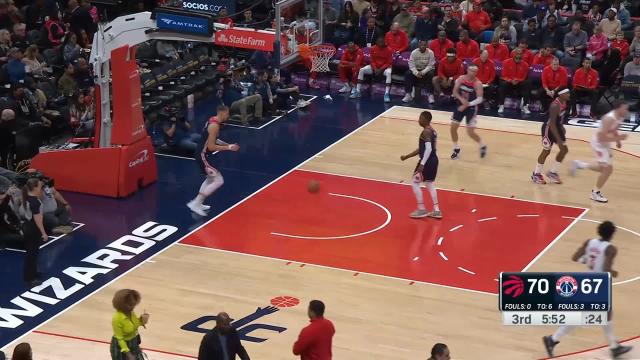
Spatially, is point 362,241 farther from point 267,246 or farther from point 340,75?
point 340,75

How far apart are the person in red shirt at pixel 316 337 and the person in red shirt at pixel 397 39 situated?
16919 mm

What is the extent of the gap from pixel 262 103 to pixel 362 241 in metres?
7.49

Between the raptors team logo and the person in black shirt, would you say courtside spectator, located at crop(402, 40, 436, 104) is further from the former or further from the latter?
the raptors team logo

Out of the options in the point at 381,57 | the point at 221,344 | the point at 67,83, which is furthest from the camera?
the point at 381,57

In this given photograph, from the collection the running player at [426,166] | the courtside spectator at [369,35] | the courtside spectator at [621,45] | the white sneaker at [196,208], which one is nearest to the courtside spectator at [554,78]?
the courtside spectator at [621,45]

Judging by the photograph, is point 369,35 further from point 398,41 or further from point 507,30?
point 507,30

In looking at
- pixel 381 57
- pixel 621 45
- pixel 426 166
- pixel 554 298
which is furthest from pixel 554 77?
pixel 554 298

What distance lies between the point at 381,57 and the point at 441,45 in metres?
1.42

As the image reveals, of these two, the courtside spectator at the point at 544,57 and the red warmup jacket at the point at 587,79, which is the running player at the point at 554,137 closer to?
the red warmup jacket at the point at 587,79

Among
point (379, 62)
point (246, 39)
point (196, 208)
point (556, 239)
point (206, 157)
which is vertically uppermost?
point (246, 39)

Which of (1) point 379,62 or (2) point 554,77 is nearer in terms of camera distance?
(2) point 554,77

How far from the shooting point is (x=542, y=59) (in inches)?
1115

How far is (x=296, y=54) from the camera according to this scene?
2922 cm

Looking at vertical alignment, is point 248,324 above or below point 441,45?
below
